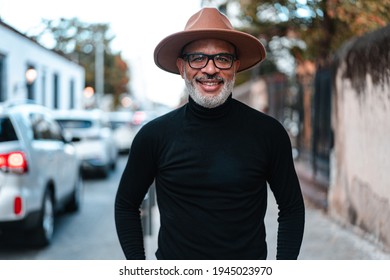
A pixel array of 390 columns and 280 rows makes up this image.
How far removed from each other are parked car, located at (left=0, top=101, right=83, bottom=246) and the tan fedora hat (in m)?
3.84

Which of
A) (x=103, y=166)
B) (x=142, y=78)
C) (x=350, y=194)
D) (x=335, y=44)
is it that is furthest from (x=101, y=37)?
(x=142, y=78)

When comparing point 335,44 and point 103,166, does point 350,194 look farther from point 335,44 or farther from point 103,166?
point 103,166

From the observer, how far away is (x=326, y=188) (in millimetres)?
9203

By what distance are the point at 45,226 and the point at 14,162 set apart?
3.06 feet

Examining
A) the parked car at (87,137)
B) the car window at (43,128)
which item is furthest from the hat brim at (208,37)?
the parked car at (87,137)

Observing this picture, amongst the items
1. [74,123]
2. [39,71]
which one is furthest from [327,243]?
[39,71]

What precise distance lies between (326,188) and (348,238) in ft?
7.20

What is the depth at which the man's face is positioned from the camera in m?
2.49

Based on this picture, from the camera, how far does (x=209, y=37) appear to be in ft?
8.39

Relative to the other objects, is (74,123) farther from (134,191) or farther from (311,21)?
(134,191)

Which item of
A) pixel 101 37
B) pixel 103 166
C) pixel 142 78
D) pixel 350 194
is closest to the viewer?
pixel 350 194

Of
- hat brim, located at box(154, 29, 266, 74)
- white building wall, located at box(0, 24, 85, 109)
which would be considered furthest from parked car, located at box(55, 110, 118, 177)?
hat brim, located at box(154, 29, 266, 74)

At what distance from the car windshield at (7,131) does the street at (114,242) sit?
1130mm

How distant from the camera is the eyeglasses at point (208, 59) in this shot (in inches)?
99.2
